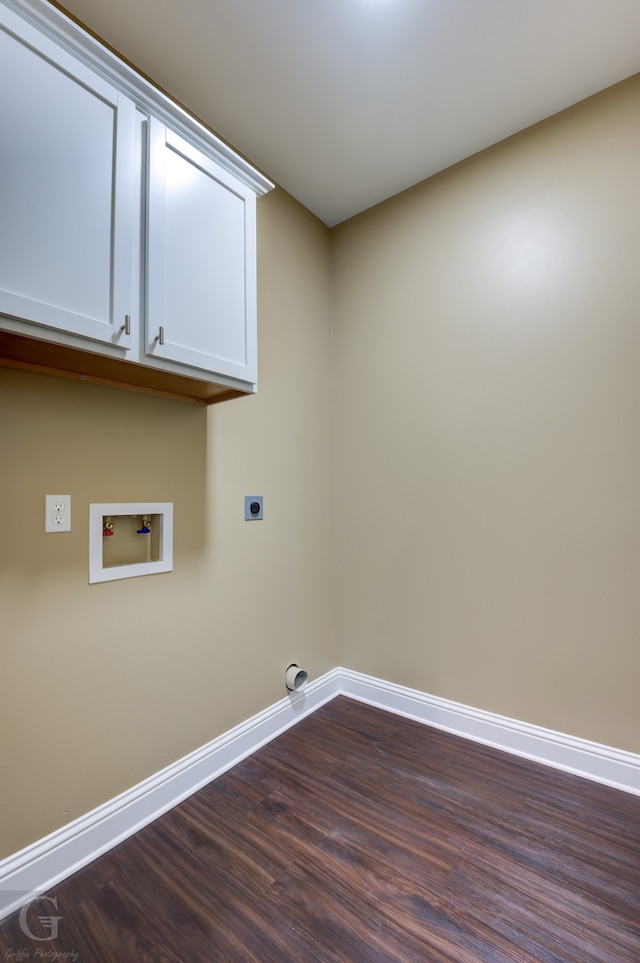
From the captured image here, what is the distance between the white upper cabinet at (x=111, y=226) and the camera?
105cm

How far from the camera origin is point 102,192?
1206mm

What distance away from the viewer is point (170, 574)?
1.70 metres

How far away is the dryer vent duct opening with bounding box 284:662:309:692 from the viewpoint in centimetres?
214

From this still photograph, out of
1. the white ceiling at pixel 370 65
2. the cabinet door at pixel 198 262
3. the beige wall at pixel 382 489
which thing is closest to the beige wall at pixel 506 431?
the beige wall at pixel 382 489

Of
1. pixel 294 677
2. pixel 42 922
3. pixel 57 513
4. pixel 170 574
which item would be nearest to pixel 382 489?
pixel 294 677

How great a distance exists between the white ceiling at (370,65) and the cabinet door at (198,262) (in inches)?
17.5

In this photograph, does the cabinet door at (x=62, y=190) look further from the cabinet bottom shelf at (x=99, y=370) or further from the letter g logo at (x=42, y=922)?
the letter g logo at (x=42, y=922)

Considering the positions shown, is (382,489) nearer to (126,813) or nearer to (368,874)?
(368,874)

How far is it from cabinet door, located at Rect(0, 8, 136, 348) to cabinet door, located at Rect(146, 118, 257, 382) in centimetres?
9

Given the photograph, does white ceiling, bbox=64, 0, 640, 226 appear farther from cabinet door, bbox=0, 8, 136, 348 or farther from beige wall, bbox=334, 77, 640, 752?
cabinet door, bbox=0, 8, 136, 348

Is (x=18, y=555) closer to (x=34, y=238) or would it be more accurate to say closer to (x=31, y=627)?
(x=31, y=627)

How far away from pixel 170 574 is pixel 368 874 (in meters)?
1.17

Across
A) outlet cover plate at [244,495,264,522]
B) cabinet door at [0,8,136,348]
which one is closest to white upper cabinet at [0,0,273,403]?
cabinet door at [0,8,136,348]

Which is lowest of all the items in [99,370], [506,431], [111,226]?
[506,431]
